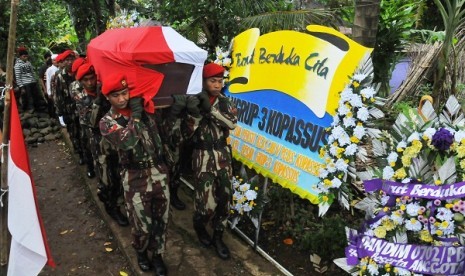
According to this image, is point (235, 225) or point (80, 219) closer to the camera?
point (235, 225)

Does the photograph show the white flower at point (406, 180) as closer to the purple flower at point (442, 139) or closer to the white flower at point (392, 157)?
the white flower at point (392, 157)

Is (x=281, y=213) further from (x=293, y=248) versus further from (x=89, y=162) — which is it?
(x=89, y=162)

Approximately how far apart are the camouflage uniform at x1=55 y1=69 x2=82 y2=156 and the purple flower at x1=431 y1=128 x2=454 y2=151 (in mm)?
4526

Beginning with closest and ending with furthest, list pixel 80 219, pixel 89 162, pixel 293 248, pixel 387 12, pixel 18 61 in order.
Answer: pixel 293 248 → pixel 80 219 → pixel 89 162 → pixel 387 12 → pixel 18 61

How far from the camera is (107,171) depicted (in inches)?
166

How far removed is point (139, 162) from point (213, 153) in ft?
2.23

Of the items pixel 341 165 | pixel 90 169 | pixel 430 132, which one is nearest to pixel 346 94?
pixel 341 165

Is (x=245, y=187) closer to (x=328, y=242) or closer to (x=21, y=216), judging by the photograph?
(x=328, y=242)

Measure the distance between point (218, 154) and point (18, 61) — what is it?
6.41 metres

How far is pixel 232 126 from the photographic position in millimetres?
3430

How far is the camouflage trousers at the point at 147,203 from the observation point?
3133 mm

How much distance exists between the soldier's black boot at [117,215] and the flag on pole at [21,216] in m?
1.54

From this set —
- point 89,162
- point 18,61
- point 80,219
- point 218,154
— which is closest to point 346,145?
point 218,154

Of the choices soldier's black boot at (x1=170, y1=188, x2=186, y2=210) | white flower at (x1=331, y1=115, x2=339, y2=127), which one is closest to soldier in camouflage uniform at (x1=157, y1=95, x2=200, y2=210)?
soldier's black boot at (x1=170, y1=188, x2=186, y2=210)
